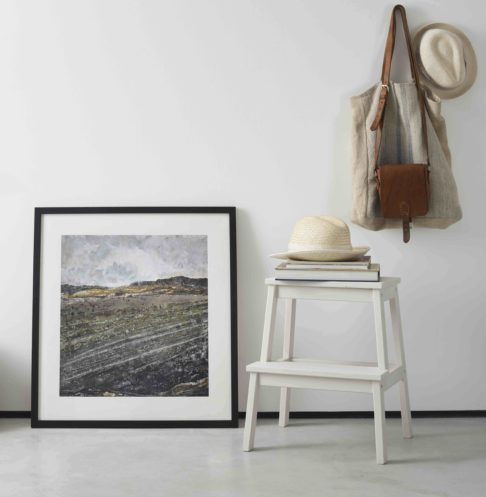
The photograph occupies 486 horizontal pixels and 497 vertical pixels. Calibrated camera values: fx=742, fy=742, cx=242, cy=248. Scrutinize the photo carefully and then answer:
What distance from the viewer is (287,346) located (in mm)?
2844

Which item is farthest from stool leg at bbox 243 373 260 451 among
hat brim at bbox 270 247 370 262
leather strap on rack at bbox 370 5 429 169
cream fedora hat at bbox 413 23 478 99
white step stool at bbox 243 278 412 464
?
cream fedora hat at bbox 413 23 478 99

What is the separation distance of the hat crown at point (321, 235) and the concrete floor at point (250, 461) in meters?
0.70

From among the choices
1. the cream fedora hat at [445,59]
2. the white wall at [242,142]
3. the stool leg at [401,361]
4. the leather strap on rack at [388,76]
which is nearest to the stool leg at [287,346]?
the white wall at [242,142]

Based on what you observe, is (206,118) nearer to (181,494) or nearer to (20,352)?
(20,352)

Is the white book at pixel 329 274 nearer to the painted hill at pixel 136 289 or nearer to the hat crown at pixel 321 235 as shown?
the hat crown at pixel 321 235

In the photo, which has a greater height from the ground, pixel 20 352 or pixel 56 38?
pixel 56 38

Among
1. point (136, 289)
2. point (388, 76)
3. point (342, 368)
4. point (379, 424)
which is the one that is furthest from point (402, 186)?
point (136, 289)

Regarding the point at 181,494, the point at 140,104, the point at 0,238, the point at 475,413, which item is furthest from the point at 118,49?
the point at 475,413

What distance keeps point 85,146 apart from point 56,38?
1.51 ft

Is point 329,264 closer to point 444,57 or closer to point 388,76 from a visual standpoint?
point 388,76

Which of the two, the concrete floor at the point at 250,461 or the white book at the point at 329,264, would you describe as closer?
the concrete floor at the point at 250,461

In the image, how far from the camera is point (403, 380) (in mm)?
2707

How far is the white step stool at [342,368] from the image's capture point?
2404mm

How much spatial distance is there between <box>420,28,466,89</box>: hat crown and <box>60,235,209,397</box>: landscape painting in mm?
1136
